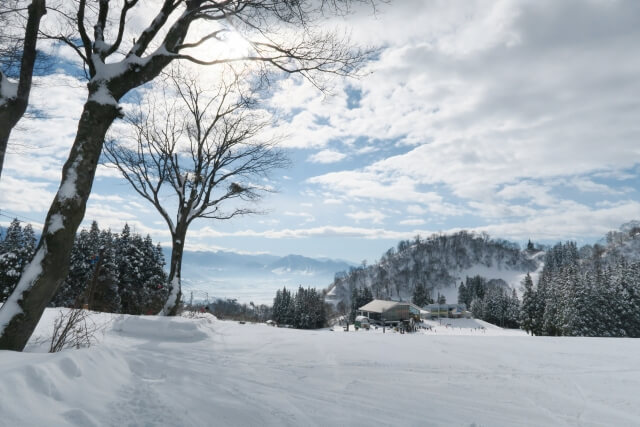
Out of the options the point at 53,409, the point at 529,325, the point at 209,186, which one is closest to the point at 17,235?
the point at 209,186

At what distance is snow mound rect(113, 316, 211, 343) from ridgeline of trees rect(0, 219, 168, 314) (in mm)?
17510

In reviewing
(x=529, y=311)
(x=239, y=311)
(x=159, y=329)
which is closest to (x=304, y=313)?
(x=529, y=311)

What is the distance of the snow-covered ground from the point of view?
2270 millimetres

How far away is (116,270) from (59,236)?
31.3 metres

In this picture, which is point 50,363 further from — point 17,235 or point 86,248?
point 17,235

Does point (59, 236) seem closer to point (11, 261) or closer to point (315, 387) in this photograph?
point (315, 387)

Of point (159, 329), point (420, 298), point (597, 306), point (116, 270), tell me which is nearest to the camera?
point (159, 329)

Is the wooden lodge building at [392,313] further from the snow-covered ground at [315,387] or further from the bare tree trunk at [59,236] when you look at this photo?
the bare tree trunk at [59,236]

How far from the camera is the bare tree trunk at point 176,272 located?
10.4 m

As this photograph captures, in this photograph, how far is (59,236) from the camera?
3.78 meters

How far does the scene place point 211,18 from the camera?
17.2 ft

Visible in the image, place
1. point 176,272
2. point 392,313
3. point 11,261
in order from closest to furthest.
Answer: point 176,272 < point 11,261 < point 392,313

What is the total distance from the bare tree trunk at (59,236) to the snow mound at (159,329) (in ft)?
10.4

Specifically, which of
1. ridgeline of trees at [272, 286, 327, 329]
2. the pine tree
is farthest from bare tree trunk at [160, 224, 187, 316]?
ridgeline of trees at [272, 286, 327, 329]
